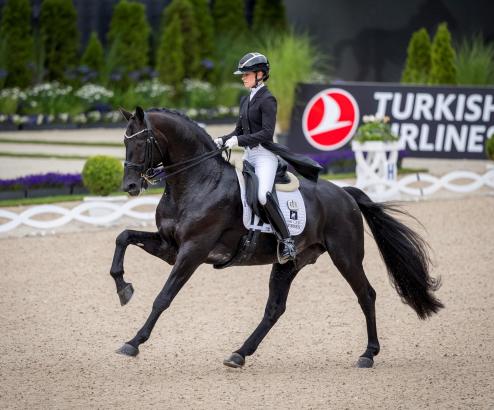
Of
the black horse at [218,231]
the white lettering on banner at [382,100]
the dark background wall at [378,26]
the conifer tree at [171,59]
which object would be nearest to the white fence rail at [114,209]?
the white lettering on banner at [382,100]

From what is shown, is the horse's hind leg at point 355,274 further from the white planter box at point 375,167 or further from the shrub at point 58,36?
the shrub at point 58,36

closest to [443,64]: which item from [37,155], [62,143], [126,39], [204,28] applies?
[62,143]

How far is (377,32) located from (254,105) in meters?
20.5

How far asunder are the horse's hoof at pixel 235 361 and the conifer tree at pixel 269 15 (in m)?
22.2

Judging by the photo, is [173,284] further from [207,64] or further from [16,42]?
[207,64]

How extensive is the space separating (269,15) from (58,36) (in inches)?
267

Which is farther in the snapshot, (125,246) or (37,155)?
(37,155)

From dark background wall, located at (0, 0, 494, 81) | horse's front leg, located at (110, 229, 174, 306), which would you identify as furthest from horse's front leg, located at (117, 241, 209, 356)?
dark background wall, located at (0, 0, 494, 81)

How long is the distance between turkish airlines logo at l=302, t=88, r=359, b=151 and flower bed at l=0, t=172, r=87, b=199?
4.08m

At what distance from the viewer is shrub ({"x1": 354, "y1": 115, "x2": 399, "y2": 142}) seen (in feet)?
51.2

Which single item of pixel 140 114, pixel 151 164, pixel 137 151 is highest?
pixel 140 114

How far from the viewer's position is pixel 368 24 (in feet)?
91.0

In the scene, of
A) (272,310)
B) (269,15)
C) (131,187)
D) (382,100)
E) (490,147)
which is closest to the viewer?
(131,187)

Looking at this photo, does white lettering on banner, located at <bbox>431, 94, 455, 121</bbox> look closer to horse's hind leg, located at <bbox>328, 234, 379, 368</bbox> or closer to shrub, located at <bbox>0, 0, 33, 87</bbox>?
horse's hind leg, located at <bbox>328, 234, 379, 368</bbox>
